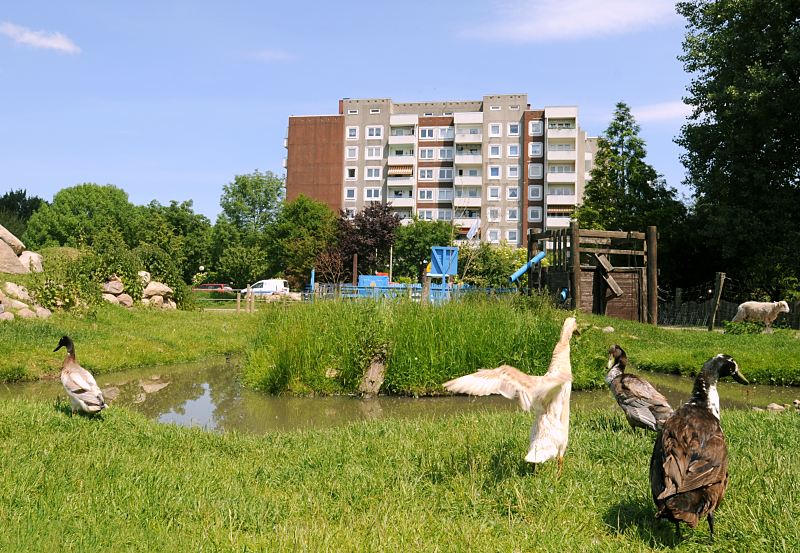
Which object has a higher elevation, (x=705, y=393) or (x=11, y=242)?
(x=11, y=242)

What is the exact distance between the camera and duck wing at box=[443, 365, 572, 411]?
16.4 ft

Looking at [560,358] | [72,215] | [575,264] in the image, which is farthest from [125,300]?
[72,215]

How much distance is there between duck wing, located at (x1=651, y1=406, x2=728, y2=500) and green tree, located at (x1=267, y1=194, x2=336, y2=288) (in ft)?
187

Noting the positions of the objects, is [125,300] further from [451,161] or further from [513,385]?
[451,161]

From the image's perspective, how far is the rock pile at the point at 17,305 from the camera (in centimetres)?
1908

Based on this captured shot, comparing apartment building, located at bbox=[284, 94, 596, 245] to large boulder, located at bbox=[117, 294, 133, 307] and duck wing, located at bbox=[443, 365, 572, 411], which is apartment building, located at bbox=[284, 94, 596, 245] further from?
duck wing, located at bbox=[443, 365, 572, 411]

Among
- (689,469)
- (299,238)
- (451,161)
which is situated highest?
(451,161)

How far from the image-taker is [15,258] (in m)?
26.2

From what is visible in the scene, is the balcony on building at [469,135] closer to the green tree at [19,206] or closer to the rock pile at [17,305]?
the green tree at [19,206]

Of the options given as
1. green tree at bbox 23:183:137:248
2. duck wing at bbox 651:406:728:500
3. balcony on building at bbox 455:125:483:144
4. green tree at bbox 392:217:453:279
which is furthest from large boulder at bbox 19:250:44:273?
balcony on building at bbox 455:125:483:144

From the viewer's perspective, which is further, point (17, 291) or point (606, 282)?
point (606, 282)

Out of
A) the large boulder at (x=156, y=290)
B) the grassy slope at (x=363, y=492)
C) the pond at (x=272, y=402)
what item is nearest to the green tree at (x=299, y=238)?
the large boulder at (x=156, y=290)

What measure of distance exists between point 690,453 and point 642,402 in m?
3.00

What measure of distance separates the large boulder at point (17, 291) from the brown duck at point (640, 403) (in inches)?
759
